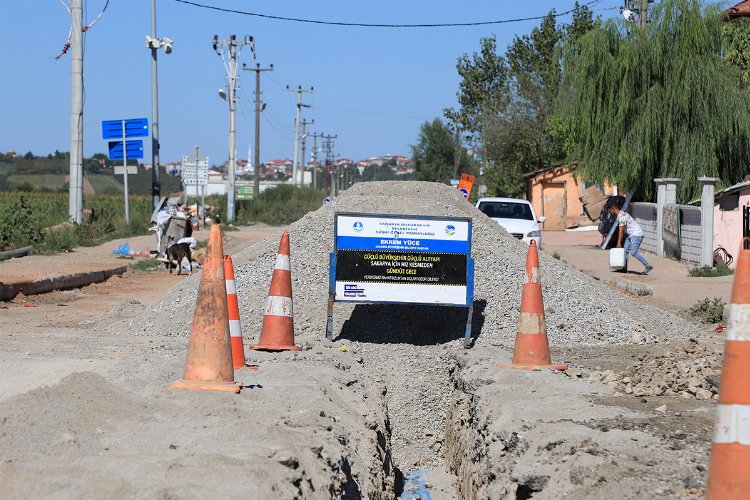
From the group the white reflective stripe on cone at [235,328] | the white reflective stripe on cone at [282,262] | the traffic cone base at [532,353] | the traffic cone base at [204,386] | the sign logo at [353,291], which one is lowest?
the traffic cone base at [532,353]

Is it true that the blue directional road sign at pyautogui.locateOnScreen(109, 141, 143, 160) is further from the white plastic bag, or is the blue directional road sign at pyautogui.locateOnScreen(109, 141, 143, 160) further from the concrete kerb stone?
the concrete kerb stone

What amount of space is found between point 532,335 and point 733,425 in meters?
4.47

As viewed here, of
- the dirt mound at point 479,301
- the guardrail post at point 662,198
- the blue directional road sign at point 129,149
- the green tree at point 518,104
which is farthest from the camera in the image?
the green tree at point 518,104

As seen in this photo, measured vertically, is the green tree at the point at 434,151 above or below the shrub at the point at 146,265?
above

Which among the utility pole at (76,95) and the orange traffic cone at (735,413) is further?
the utility pole at (76,95)

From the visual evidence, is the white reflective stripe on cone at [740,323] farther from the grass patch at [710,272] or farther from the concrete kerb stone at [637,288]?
the grass patch at [710,272]

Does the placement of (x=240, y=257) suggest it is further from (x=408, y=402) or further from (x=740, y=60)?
(x=740, y=60)

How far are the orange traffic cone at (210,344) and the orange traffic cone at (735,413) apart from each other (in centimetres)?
316

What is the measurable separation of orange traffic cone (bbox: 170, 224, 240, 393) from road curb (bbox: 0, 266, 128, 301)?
29.7 ft

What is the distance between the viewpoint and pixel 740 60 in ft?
118

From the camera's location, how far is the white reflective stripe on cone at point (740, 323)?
13.6 feet

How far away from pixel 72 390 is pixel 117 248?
70.7 feet

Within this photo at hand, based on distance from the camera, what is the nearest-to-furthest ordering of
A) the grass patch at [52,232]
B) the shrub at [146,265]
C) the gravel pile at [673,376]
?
1. the gravel pile at [673,376]
2. the shrub at [146,265]
3. the grass patch at [52,232]

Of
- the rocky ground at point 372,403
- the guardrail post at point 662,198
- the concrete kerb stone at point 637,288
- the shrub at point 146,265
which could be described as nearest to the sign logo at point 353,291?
the rocky ground at point 372,403
